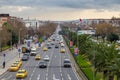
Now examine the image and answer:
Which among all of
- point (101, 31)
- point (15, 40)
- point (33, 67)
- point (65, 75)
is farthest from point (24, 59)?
point (101, 31)

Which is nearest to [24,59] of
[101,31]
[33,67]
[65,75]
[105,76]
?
[33,67]

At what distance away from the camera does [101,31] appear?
7042 inches

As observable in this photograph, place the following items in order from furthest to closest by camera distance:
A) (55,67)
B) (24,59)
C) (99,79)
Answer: (24,59)
(55,67)
(99,79)

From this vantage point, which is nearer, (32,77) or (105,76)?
(105,76)

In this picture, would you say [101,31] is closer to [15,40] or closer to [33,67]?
[15,40]

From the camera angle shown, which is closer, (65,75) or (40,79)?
(40,79)

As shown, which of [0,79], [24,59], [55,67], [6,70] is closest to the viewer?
[0,79]

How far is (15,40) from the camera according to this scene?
4948 inches

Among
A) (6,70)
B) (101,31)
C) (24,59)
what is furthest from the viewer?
(101,31)

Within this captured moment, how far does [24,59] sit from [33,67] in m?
12.6

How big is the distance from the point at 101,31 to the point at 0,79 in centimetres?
13269

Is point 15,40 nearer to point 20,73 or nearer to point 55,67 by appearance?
point 55,67

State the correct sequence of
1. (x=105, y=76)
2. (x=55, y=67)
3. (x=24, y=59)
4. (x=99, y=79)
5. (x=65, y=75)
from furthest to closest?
(x=24, y=59) → (x=55, y=67) → (x=65, y=75) → (x=99, y=79) → (x=105, y=76)

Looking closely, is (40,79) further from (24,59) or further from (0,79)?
(24,59)
